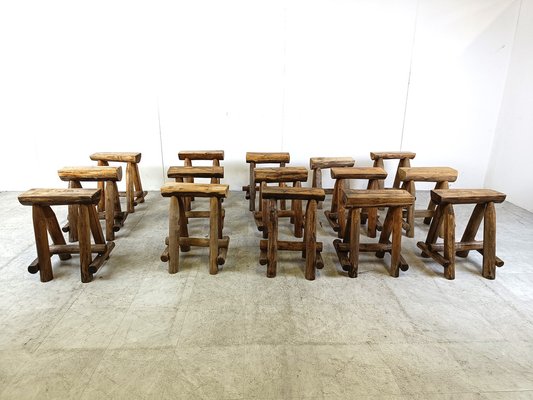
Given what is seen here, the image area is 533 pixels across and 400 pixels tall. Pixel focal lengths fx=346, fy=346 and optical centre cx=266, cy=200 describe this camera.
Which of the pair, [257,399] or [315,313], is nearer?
[257,399]

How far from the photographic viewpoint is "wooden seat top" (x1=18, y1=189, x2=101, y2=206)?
2.29 metres

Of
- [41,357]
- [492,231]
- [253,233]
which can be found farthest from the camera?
[253,233]

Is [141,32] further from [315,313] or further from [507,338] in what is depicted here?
[507,338]

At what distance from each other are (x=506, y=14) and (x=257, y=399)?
5.01 metres

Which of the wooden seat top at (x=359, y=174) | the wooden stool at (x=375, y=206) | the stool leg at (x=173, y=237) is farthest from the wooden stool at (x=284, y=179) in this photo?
the stool leg at (x=173, y=237)

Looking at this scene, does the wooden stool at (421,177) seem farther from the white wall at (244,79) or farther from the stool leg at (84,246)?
the stool leg at (84,246)

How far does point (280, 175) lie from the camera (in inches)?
121

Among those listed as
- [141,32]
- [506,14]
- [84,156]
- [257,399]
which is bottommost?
[257,399]

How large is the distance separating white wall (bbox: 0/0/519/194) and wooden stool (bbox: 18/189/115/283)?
2067 millimetres

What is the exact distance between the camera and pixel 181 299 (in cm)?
223

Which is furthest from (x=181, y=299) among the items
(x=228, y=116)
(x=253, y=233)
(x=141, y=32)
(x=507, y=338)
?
(x=141, y=32)

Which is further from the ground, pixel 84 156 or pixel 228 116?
pixel 228 116

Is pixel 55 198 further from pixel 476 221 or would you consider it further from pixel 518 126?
pixel 518 126

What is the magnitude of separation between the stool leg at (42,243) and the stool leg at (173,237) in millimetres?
812
